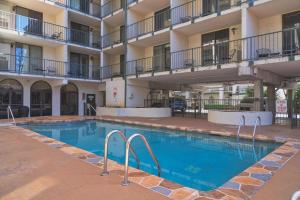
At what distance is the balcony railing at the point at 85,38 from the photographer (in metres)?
18.7

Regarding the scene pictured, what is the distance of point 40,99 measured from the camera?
1752cm

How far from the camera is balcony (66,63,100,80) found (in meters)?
18.5

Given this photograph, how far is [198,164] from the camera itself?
6148 millimetres

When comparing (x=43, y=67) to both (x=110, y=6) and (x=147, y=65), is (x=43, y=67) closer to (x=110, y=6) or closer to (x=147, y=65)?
(x=147, y=65)

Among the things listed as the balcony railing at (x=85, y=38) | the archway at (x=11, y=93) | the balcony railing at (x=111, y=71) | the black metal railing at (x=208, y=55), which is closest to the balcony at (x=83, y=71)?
the balcony railing at (x=111, y=71)

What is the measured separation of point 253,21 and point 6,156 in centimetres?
1167

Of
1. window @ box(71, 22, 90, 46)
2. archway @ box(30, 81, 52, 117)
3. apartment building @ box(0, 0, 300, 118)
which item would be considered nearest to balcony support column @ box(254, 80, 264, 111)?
apartment building @ box(0, 0, 300, 118)

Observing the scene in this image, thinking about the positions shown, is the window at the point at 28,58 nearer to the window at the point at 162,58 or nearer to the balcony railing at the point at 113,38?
the balcony railing at the point at 113,38

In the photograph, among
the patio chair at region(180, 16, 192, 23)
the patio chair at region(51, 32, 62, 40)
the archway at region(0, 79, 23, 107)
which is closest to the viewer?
the patio chair at region(180, 16, 192, 23)

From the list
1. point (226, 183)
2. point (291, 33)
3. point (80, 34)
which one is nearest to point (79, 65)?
point (80, 34)

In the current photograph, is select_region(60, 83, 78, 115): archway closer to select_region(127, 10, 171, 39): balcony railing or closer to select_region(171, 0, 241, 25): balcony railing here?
select_region(127, 10, 171, 39): balcony railing

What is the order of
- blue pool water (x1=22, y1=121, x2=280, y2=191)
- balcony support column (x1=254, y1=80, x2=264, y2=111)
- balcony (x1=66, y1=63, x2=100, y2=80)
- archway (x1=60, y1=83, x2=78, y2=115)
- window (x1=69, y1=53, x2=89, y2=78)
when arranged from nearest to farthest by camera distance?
blue pool water (x1=22, y1=121, x2=280, y2=191) → balcony support column (x1=254, y1=80, x2=264, y2=111) → balcony (x1=66, y1=63, x2=100, y2=80) → archway (x1=60, y1=83, x2=78, y2=115) → window (x1=69, y1=53, x2=89, y2=78)

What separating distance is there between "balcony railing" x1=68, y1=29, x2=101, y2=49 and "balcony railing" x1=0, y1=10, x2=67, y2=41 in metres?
0.83

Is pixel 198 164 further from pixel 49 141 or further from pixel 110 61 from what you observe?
pixel 110 61
